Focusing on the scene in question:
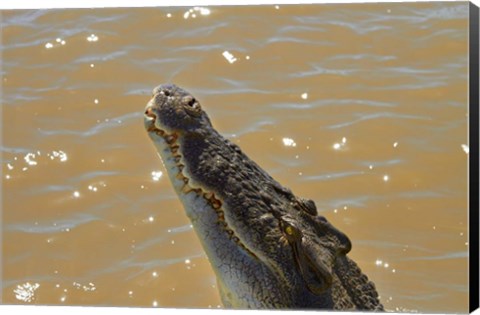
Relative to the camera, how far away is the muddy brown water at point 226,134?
497cm

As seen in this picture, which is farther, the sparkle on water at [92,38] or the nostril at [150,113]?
the sparkle on water at [92,38]

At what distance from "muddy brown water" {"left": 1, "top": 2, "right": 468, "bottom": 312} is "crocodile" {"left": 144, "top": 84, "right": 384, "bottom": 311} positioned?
3.87 ft

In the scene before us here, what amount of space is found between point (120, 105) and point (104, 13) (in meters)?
0.57

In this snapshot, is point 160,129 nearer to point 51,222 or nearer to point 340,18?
point 51,222

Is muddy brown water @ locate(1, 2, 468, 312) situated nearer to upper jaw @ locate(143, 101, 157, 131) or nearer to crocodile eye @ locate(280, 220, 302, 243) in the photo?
crocodile eye @ locate(280, 220, 302, 243)

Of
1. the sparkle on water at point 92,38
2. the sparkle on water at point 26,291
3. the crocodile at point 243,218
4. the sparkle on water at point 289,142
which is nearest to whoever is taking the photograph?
the crocodile at point 243,218

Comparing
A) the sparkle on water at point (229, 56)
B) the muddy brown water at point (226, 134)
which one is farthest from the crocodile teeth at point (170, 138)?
the sparkle on water at point (229, 56)

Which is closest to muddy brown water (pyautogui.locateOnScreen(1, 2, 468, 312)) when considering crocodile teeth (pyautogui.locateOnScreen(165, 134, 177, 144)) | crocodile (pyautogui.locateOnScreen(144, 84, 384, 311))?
crocodile (pyautogui.locateOnScreen(144, 84, 384, 311))

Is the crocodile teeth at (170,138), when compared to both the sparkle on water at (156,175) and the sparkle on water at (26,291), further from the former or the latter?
the sparkle on water at (156,175)

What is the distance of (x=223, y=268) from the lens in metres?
3.48

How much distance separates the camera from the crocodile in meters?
3.40

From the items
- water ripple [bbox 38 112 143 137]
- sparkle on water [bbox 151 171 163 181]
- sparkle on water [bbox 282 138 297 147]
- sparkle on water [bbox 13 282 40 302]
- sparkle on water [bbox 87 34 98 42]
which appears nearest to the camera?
sparkle on water [bbox 13 282 40 302]

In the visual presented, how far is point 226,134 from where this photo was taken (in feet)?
19.0

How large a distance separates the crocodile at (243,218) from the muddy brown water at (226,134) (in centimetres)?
118
